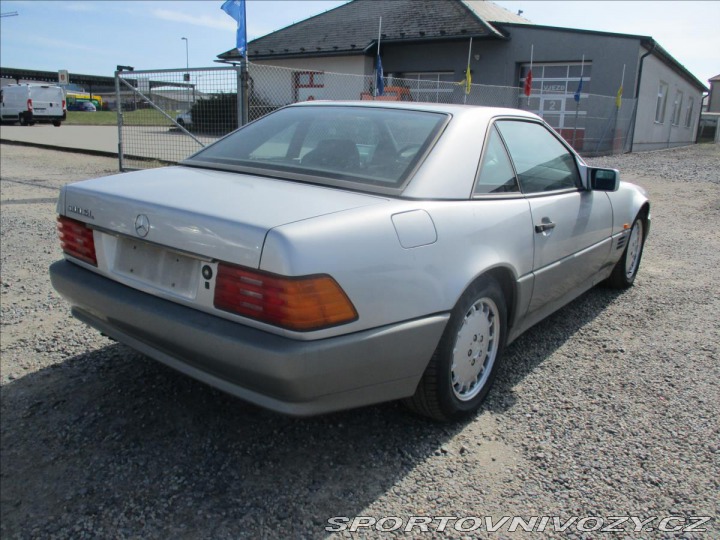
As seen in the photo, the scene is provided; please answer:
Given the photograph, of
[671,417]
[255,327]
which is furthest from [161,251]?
[671,417]

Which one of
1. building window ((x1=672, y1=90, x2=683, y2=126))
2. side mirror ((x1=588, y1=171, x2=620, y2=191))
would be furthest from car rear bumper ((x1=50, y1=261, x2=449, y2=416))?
building window ((x1=672, y1=90, x2=683, y2=126))

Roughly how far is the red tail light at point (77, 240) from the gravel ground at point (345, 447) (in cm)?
74

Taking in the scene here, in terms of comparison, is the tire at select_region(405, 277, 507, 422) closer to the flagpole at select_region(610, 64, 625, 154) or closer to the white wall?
the flagpole at select_region(610, 64, 625, 154)

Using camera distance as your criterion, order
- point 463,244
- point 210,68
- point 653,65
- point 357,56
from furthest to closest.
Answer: point 357,56
point 653,65
point 210,68
point 463,244

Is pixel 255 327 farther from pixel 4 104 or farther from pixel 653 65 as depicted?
pixel 4 104

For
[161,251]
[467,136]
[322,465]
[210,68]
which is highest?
[210,68]

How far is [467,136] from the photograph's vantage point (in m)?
2.88

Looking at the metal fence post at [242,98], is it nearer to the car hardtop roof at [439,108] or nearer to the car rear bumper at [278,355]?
the car hardtop roof at [439,108]

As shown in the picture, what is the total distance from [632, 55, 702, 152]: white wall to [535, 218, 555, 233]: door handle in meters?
20.6

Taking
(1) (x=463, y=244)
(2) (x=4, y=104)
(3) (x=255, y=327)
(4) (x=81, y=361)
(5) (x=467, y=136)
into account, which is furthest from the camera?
(2) (x=4, y=104)

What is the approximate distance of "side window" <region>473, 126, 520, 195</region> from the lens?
2.87 meters

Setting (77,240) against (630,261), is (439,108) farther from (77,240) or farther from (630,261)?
(630,261)

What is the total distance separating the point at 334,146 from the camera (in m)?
2.98

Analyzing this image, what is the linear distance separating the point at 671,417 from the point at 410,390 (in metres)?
1.44
